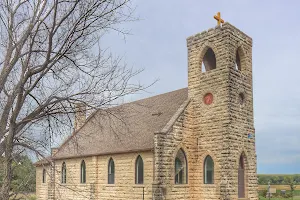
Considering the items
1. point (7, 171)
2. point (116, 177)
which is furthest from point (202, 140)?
point (7, 171)

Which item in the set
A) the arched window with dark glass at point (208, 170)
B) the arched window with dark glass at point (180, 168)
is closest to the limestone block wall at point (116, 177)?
the arched window with dark glass at point (180, 168)

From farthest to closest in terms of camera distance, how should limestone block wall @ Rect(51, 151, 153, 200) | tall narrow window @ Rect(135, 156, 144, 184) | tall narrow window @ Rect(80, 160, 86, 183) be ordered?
tall narrow window @ Rect(80, 160, 86, 183) < tall narrow window @ Rect(135, 156, 144, 184) < limestone block wall @ Rect(51, 151, 153, 200)

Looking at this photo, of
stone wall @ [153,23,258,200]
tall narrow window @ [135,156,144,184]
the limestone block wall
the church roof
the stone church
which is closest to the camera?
stone wall @ [153,23,258,200]

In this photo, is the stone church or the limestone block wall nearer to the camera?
the stone church

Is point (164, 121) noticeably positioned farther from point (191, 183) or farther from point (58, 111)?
point (58, 111)

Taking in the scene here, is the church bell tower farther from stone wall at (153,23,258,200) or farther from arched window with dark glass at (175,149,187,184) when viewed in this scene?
arched window with dark glass at (175,149,187,184)

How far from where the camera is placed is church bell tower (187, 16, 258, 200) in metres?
19.6

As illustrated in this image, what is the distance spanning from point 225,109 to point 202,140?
231 cm

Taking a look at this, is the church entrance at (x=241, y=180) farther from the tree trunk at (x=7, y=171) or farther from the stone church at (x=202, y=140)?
the tree trunk at (x=7, y=171)

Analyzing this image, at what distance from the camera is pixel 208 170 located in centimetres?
2041

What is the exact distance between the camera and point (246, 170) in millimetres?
20984

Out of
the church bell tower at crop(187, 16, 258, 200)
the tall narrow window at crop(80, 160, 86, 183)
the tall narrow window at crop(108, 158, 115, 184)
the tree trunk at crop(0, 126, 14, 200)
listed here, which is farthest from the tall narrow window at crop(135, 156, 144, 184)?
the tree trunk at crop(0, 126, 14, 200)

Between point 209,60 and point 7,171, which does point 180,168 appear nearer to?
point 209,60

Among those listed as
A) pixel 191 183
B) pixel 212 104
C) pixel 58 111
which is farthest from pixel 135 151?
pixel 58 111
